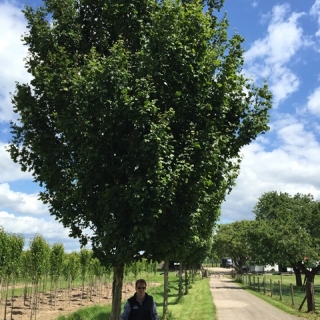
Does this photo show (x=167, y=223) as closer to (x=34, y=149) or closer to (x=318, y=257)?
(x=34, y=149)

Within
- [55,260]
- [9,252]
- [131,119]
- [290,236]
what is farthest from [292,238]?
Result: [131,119]

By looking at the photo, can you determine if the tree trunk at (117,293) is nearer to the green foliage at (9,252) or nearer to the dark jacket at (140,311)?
the dark jacket at (140,311)

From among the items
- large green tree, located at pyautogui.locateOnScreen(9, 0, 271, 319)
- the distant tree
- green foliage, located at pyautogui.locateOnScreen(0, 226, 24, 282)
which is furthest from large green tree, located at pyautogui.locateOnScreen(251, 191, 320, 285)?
large green tree, located at pyautogui.locateOnScreen(9, 0, 271, 319)

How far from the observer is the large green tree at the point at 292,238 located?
3841 centimetres

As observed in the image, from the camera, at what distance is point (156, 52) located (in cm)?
837

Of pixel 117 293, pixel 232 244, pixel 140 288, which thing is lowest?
pixel 117 293

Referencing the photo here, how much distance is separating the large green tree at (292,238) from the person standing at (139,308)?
32.2 meters

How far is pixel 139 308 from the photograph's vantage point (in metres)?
6.21

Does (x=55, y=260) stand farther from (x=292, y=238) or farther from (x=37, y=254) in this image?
(x=292, y=238)

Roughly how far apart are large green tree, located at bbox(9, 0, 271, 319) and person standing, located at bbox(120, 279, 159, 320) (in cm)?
146

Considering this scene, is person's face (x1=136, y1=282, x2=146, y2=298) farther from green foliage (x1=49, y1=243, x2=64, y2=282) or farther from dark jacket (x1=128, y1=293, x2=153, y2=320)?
green foliage (x1=49, y1=243, x2=64, y2=282)

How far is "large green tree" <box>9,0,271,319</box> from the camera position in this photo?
7.93 metres

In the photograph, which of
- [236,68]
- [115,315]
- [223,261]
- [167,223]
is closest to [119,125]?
[167,223]

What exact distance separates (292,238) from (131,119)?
35928 mm
